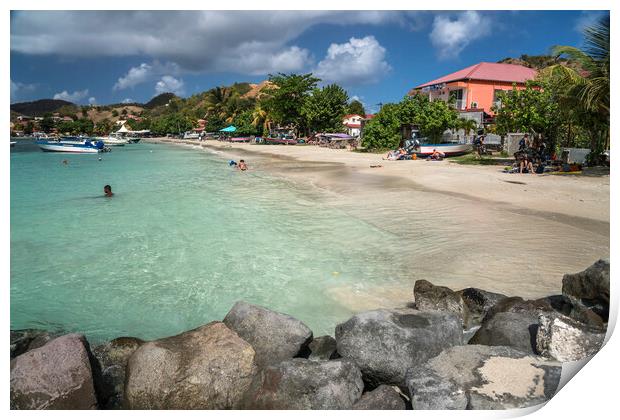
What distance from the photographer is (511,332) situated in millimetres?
3783

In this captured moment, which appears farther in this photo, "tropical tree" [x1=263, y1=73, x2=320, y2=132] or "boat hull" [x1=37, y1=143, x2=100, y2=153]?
"tropical tree" [x1=263, y1=73, x2=320, y2=132]

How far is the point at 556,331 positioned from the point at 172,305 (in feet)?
15.3

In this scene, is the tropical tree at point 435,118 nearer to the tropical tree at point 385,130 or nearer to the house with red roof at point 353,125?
the tropical tree at point 385,130

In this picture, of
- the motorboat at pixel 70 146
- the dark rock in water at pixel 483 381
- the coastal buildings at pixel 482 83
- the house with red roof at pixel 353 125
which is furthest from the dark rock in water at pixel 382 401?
the house with red roof at pixel 353 125

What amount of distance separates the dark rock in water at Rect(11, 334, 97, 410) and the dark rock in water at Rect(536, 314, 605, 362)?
3522 millimetres

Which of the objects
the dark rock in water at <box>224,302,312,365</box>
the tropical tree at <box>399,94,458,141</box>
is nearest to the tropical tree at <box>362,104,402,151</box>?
the tropical tree at <box>399,94,458,141</box>

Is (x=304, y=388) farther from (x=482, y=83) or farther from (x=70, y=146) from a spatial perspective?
(x=70, y=146)

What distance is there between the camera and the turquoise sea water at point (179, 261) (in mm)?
5645

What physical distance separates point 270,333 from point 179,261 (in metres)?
4.39

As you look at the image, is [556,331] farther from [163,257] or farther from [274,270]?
[163,257]

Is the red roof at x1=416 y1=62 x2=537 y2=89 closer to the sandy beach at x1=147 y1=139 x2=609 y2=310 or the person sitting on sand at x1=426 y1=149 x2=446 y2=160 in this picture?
the person sitting on sand at x1=426 y1=149 x2=446 y2=160

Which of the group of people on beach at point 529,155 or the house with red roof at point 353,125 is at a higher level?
the house with red roof at point 353,125

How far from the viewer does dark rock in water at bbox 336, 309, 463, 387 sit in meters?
3.50

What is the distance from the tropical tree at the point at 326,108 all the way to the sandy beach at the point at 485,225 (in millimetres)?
36157
